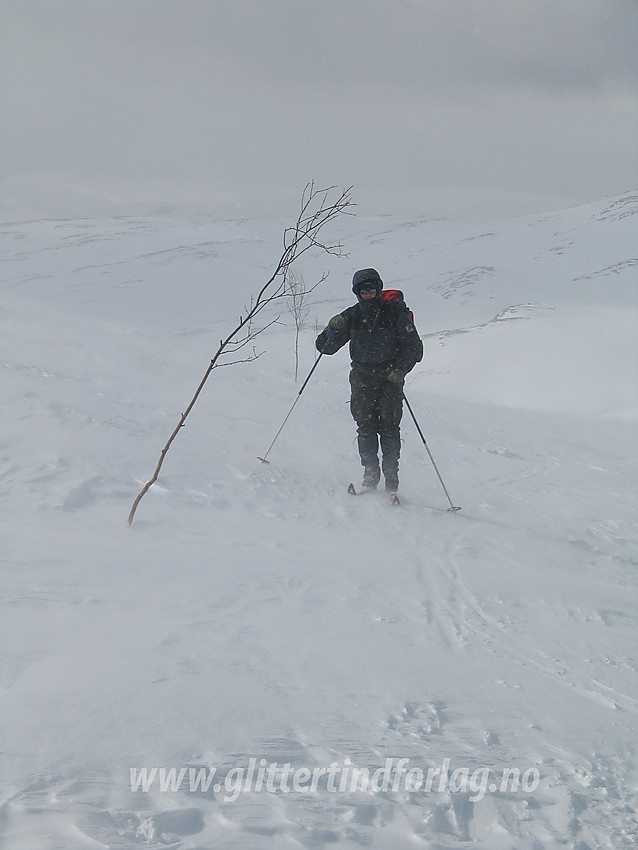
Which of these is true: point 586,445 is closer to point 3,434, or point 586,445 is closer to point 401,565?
point 401,565

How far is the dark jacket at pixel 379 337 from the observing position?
545 centimetres

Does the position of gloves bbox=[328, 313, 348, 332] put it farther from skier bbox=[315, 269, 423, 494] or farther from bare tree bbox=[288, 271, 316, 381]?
bare tree bbox=[288, 271, 316, 381]

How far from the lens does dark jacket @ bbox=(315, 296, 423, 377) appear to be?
5.45 meters

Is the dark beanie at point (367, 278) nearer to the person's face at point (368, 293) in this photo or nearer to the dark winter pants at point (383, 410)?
the person's face at point (368, 293)

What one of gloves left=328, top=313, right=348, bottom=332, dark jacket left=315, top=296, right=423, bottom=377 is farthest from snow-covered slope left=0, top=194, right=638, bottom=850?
gloves left=328, top=313, right=348, bottom=332

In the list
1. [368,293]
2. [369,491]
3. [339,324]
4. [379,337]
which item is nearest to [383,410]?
[379,337]

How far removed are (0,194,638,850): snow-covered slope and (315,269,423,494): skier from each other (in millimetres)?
547

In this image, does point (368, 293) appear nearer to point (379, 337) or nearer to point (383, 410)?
point (379, 337)

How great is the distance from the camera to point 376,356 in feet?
18.1

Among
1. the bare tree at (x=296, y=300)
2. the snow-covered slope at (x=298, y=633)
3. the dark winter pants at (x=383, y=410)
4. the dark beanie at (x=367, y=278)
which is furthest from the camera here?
the dark winter pants at (x=383, y=410)

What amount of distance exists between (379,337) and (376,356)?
0.17m

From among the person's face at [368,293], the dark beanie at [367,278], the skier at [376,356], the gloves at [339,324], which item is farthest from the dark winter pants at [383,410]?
the dark beanie at [367,278]

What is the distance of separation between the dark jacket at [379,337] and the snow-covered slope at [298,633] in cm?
124

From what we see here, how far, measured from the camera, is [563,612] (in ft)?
11.5
